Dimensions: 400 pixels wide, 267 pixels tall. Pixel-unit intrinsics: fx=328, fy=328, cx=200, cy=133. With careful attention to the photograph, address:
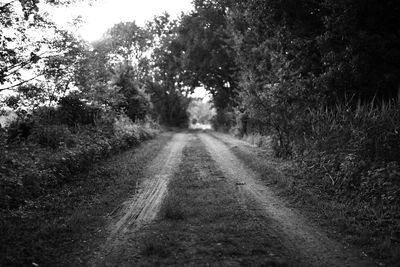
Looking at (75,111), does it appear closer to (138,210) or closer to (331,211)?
(138,210)

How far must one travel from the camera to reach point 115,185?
967 cm

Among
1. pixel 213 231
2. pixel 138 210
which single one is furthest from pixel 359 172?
pixel 138 210

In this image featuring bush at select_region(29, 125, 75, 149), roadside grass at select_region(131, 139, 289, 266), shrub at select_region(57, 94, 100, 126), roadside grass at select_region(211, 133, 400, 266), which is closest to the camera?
roadside grass at select_region(131, 139, 289, 266)

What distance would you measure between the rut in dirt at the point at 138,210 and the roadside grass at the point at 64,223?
0.68ft

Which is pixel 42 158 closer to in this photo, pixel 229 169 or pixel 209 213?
pixel 209 213

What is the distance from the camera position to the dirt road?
16.5 ft

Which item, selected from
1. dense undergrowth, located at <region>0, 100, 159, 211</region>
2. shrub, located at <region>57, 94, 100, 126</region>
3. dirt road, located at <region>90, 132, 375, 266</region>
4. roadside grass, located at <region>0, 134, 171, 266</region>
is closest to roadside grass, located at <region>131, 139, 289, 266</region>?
dirt road, located at <region>90, 132, 375, 266</region>

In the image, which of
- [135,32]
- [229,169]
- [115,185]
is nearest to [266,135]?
[229,169]

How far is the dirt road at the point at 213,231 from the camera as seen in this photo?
16.5ft

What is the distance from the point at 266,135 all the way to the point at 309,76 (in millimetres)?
5983

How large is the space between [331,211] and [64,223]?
18.5 ft

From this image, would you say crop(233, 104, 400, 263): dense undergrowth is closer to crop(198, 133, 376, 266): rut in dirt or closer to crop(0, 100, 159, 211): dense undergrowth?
crop(198, 133, 376, 266): rut in dirt

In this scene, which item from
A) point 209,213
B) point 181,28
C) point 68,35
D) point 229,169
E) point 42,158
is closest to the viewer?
point 209,213

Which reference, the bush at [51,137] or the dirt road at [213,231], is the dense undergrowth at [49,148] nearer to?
the bush at [51,137]
